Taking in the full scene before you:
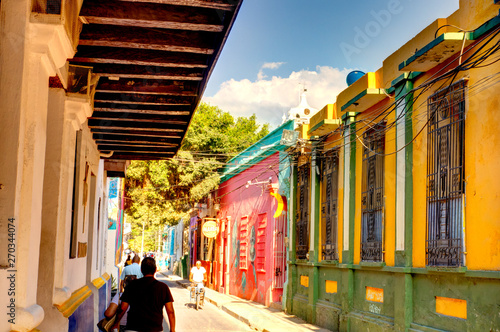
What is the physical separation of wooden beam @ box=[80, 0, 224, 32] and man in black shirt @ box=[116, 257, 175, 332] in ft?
7.93

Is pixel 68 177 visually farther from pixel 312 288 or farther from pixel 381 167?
pixel 312 288

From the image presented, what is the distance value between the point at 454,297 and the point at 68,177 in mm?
5597

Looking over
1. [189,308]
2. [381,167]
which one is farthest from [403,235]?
[189,308]

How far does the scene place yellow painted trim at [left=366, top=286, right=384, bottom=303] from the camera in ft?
36.2

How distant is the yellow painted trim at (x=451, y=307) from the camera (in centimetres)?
811

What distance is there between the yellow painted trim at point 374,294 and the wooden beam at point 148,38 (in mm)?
6984

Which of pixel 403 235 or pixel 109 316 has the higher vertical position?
pixel 403 235

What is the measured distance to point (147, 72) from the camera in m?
6.48

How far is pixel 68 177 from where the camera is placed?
6.40 metres

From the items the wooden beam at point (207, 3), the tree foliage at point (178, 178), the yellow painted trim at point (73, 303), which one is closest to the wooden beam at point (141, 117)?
the yellow painted trim at point (73, 303)

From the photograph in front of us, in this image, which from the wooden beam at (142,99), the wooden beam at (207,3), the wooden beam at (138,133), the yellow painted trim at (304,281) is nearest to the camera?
the wooden beam at (207,3)

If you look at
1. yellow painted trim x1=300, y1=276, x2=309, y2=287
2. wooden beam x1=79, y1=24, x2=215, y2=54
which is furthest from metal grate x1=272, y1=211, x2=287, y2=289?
wooden beam x1=79, y1=24, x2=215, y2=54

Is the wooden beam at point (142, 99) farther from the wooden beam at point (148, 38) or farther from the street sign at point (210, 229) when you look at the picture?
the street sign at point (210, 229)

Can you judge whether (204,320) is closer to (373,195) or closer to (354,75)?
(373,195)
